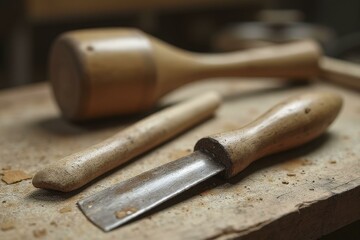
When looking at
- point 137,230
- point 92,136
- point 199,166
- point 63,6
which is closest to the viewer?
point 137,230

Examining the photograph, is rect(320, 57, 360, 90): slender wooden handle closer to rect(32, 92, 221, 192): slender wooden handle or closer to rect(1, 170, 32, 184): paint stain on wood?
rect(32, 92, 221, 192): slender wooden handle

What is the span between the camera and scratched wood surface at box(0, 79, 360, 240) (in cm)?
61

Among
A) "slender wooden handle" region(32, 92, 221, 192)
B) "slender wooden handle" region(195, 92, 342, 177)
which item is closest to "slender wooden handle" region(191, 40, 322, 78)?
"slender wooden handle" region(32, 92, 221, 192)

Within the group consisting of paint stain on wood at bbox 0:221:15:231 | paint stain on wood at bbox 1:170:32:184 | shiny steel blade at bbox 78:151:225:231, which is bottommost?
paint stain on wood at bbox 1:170:32:184

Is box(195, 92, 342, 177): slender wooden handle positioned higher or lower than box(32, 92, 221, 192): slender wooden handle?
higher

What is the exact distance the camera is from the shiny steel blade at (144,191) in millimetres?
620

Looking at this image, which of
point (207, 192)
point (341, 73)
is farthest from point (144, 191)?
point (341, 73)

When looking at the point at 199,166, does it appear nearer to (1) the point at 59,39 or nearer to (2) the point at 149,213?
(2) the point at 149,213

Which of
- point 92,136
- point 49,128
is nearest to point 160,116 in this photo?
point 92,136

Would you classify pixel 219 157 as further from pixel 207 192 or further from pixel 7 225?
pixel 7 225

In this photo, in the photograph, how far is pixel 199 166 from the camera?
2.36ft

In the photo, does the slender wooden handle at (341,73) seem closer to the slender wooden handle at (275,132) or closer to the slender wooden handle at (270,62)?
the slender wooden handle at (270,62)

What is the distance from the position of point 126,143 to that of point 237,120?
0.34 meters

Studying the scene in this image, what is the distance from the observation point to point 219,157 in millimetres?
735
